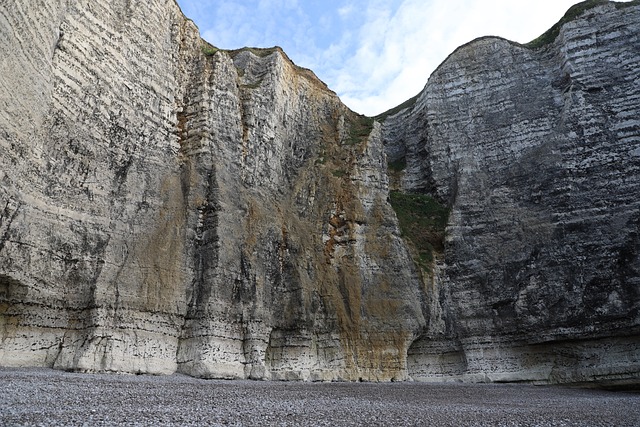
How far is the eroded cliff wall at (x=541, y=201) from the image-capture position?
23.4 metres

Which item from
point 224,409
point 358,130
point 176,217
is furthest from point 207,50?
point 224,409

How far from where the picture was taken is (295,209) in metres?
25.5

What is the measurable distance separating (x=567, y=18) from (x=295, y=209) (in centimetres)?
2262

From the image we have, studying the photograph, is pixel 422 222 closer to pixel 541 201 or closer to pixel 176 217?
pixel 541 201

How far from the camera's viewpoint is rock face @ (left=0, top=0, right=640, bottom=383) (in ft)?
52.5

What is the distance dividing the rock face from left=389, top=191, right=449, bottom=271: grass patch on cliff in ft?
2.20

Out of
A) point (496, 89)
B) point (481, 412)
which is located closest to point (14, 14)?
point (481, 412)

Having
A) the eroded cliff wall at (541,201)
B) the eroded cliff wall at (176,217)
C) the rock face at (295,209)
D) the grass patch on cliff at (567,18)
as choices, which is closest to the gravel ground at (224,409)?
the eroded cliff wall at (176,217)

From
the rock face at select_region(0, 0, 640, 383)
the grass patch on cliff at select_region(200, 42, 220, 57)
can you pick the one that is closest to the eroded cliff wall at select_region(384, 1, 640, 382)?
the rock face at select_region(0, 0, 640, 383)

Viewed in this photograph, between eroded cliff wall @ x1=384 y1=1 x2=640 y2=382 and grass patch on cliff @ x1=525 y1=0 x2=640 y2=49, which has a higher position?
grass patch on cliff @ x1=525 y1=0 x2=640 y2=49

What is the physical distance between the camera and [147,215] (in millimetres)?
19375

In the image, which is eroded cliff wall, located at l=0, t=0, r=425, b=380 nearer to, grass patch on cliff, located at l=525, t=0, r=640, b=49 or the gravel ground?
the gravel ground

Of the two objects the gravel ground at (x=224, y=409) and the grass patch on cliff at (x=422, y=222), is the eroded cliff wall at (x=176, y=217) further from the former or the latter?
the gravel ground at (x=224, y=409)

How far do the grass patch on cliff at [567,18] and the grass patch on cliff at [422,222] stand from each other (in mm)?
→ 13274
